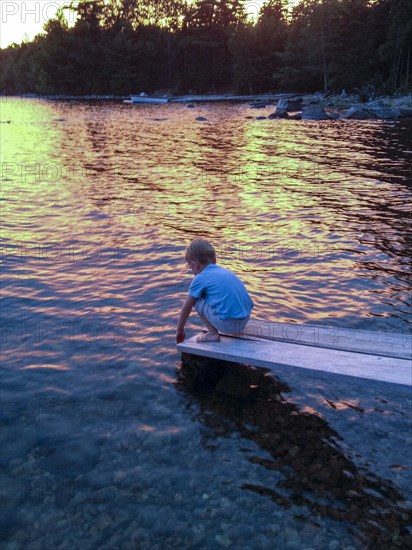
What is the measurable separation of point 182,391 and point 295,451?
5.45 ft

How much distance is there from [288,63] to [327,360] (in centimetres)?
9641

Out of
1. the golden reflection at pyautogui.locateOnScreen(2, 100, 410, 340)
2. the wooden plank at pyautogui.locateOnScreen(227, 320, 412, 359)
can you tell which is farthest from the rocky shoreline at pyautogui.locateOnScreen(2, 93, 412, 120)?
the wooden plank at pyautogui.locateOnScreen(227, 320, 412, 359)

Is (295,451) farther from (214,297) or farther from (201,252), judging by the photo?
(201,252)

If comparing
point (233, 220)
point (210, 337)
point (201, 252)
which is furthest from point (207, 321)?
point (233, 220)

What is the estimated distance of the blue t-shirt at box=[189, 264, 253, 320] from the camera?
19.2 feet

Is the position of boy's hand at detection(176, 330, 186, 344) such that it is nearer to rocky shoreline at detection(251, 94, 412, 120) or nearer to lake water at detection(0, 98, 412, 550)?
lake water at detection(0, 98, 412, 550)

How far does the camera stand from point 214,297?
5914 millimetres

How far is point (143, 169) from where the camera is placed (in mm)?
22531

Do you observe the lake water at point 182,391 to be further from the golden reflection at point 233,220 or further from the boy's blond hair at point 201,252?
the boy's blond hair at point 201,252

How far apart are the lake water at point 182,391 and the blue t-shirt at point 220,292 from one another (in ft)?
3.02

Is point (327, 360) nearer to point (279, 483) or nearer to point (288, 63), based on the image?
point (279, 483)

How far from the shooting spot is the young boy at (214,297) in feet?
19.2

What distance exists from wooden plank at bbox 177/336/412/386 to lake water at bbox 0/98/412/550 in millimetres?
601

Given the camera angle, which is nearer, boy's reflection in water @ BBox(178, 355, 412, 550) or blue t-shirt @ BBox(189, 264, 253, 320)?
boy's reflection in water @ BBox(178, 355, 412, 550)
